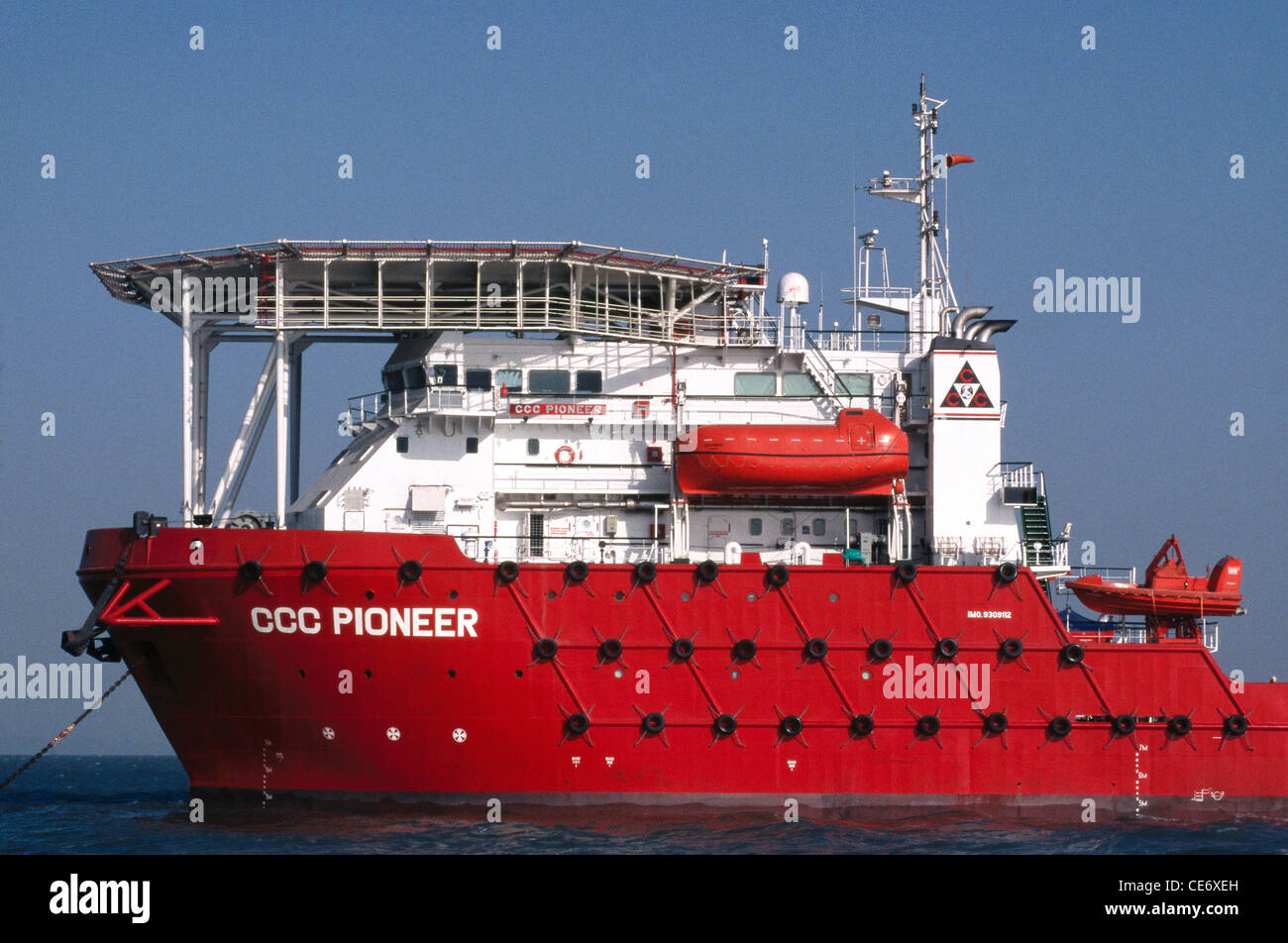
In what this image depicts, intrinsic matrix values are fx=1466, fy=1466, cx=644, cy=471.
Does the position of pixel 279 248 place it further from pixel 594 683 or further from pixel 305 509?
pixel 594 683

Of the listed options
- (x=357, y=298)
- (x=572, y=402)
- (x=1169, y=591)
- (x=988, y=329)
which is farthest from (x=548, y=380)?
(x=1169, y=591)

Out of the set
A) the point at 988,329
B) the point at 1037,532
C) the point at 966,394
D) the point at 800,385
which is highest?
the point at 988,329

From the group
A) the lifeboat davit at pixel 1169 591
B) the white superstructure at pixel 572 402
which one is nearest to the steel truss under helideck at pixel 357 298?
the white superstructure at pixel 572 402

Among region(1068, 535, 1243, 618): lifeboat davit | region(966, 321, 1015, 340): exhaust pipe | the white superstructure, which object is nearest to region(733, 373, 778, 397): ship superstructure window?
the white superstructure

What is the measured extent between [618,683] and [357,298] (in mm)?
9164

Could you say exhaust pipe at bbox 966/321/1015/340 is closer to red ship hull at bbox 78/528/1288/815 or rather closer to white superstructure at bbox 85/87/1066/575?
white superstructure at bbox 85/87/1066/575

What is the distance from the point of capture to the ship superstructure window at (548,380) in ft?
97.1

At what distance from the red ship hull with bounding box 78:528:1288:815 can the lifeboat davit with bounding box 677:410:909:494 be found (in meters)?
2.27

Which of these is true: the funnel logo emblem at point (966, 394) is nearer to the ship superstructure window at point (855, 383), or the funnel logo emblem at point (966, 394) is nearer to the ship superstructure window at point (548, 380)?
the ship superstructure window at point (855, 383)

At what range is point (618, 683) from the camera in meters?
26.0

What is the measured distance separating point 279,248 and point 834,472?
449 inches

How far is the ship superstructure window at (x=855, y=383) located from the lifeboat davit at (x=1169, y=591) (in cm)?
572

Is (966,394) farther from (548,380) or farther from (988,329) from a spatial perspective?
(548,380)

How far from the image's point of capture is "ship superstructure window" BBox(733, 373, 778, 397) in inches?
1195
